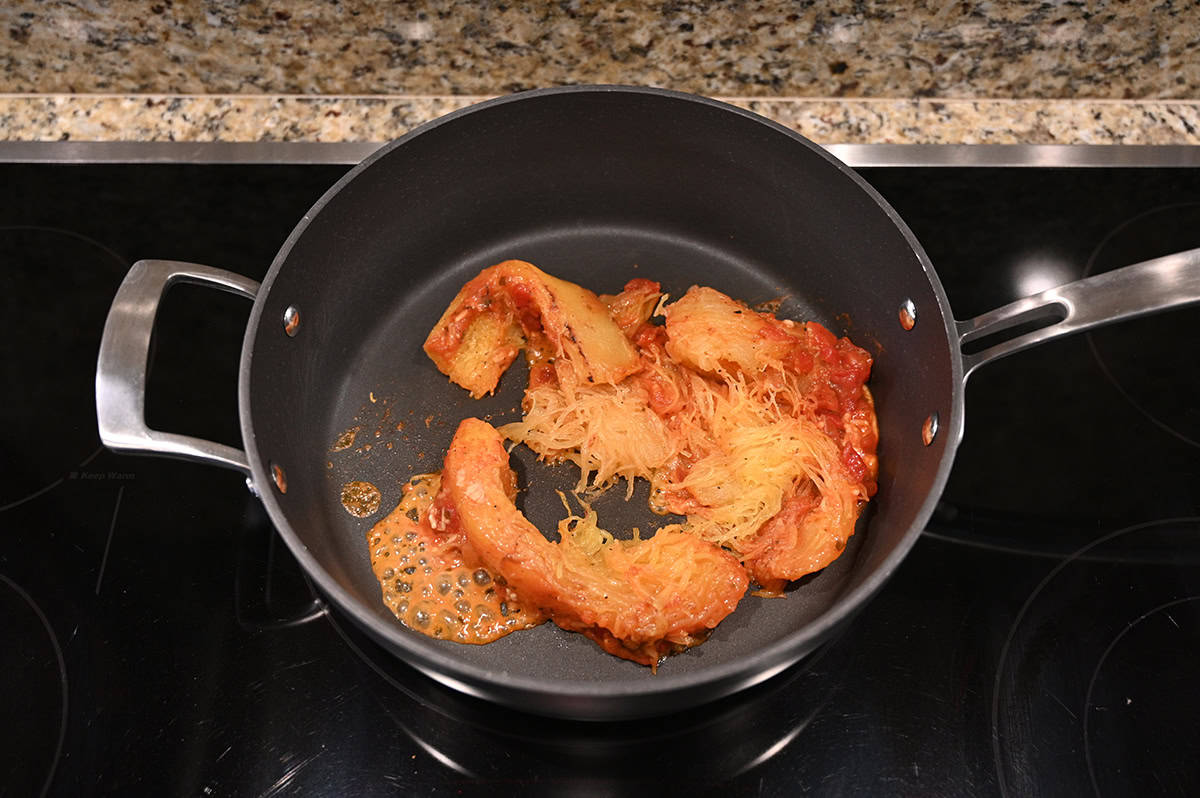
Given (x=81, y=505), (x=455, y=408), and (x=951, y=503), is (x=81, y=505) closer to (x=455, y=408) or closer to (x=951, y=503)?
(x=455, y=408)

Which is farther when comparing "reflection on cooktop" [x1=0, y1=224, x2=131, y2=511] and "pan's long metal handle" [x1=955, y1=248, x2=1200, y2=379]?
"reflection on cooktop" [x1=0, y1=224, x2=131, y2=511]

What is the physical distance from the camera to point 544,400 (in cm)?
164

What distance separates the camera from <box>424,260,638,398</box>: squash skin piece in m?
1.65

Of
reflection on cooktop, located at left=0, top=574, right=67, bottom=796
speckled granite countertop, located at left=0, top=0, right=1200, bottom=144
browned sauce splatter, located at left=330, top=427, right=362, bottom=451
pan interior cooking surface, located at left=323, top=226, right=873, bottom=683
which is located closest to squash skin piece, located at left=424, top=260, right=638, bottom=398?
pan interior cooking surface, located at left=323, top=226, right=873, bottom=683

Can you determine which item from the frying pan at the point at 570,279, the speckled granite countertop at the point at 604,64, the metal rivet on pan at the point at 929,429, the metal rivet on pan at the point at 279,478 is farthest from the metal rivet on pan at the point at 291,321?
the metal rivet on pan at the point at 929,429

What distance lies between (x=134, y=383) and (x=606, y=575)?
2.40 feet

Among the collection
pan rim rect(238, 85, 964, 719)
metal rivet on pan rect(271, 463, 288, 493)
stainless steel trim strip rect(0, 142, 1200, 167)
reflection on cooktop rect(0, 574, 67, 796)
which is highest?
stainless steel trim strip rect(0, 142, 1200, 167)

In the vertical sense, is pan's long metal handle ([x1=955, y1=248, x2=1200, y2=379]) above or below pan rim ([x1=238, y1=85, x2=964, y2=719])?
above

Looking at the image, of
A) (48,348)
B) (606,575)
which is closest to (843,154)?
(606,575)

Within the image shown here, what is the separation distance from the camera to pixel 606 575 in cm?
142

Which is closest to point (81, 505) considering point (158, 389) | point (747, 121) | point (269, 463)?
point (158, 389)

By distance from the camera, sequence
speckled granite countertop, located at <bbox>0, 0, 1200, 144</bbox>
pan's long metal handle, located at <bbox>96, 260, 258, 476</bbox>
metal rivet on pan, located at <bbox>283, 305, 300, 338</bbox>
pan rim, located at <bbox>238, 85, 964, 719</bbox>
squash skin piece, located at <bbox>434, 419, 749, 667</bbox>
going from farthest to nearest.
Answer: speckled granite countertop, located at <bbox>0, 0, 1200, 144</bbox>, metal rivet on pan, located at <bbox>283, 305, 300, 338</bbox>, squash skin piece, located at <bbox>434, 419, 749, 667</bbox>, pan's long metal handle, located at <bbox>96, 260, 258, 476</bbox>, pan rim, located at <bbox>238, 85, 964, 719</bbox>

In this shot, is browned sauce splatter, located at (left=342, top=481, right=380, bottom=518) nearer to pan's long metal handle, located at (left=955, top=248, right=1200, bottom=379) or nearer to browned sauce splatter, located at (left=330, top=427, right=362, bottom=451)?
browned sauce splatter, located at (left=330, top=427, right=362, bottom=451)

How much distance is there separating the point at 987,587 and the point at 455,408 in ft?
3.07
